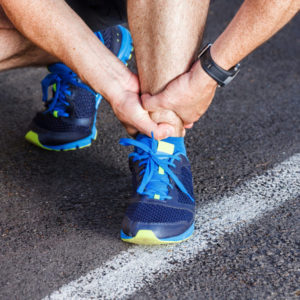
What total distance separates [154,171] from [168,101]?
0.22m

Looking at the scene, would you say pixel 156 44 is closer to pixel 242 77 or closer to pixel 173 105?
pixel 173 105

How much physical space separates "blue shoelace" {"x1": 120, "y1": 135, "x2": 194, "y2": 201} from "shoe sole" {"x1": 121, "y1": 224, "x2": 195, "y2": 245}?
4.6 inches

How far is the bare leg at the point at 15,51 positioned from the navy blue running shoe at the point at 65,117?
8 centimetres

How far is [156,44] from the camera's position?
146 cm

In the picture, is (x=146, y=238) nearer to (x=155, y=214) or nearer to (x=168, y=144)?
(x=155, y=214)

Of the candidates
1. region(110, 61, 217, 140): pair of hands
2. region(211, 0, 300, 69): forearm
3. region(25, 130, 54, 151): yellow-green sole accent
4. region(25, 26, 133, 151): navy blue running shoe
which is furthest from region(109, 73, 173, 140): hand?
region(25, 130, 54, 151): yellow-green sole accent

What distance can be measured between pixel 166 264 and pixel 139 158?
0.34 meters

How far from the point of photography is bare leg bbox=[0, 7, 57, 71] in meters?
1.73

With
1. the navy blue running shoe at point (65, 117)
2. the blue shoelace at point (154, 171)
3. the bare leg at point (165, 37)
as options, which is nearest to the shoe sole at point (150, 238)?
the blue shoelace at point (154, 171)

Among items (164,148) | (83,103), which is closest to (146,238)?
(164,148)

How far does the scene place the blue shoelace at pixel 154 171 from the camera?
1.39 meters

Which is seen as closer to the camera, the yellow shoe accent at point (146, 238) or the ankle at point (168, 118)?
the yellow shoe accent at point (146, 238)

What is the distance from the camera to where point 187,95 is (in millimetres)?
1419

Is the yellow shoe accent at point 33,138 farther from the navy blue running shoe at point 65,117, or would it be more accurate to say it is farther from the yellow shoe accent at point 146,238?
the yellow shoe accent at point 146,238
